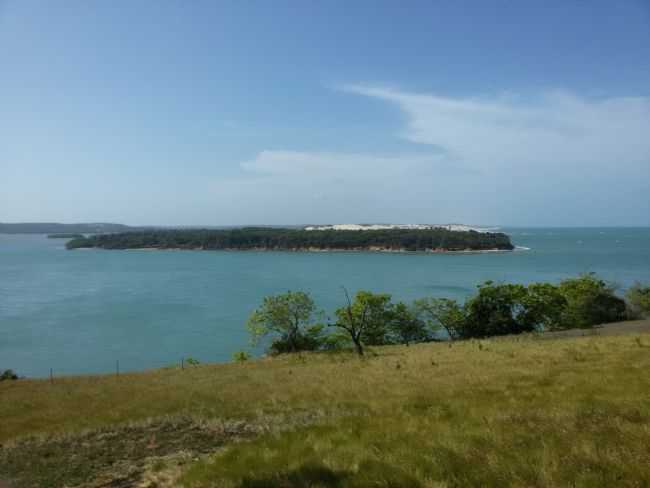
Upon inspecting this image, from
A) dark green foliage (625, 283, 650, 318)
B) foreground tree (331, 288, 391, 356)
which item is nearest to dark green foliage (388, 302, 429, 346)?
foreground tree (331, 288, 391, 356)

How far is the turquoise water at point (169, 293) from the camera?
46094mm

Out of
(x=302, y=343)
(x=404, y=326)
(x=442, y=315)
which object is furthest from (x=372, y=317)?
(x=442, y=315)

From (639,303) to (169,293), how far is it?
6505cm

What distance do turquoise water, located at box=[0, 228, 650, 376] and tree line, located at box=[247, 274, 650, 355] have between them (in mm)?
9955

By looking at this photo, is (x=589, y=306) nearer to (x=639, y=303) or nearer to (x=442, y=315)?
(x=639, y=303)

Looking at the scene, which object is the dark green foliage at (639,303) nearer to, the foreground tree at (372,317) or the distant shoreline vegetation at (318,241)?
the foreground tree at (372,317)

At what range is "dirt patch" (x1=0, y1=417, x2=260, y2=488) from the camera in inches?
252

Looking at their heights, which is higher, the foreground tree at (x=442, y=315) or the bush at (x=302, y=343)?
the foreground tree at (x=442, y=315)

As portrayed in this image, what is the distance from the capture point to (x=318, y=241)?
172125 mm

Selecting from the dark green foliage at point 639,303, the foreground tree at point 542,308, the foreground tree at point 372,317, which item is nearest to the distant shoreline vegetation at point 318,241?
the dark green foliage at point 639,303

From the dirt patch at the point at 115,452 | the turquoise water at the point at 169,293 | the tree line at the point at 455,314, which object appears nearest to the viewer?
the dirt patch at the point at 115,452

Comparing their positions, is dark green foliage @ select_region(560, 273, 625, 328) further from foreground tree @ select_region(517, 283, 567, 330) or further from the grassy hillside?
the grassy hillside

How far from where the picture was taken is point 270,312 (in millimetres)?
38531

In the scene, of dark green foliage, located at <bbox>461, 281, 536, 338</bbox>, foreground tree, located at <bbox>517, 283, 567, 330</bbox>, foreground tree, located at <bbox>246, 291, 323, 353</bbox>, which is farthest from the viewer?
foreground tree, located at <bbox>517, 283, 567, 330</bbox>
